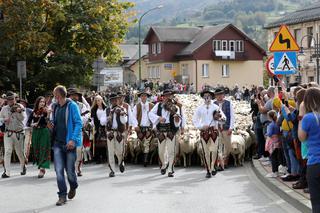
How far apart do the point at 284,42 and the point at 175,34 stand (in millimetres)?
68270

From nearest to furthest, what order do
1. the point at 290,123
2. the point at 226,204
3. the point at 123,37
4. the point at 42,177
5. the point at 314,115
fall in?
the point at 314,115 → the point at 226,204 → the point at 290,123 → the point at 42,177 → the point at 123,37

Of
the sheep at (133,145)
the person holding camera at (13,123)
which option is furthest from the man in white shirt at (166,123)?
the person holding camera at (13,123)

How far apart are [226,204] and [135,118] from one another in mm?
5938

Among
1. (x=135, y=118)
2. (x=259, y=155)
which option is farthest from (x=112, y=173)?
(x=259, y=155)

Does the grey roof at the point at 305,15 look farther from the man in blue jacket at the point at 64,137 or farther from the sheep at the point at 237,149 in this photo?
the man in blue jacket at the point at 64,137

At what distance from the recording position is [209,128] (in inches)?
578

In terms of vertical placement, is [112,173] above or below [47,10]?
below

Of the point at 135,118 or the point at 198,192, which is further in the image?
the point at 135,118

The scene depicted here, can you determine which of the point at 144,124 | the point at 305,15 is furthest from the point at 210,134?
the point at 305,15

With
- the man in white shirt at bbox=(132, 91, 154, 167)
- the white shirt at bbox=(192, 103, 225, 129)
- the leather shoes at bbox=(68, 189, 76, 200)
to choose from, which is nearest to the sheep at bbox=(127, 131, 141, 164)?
the man in white shirt at bbox=(132, 91, 154, 167)

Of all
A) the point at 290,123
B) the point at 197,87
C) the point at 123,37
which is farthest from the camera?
the point at 197,87

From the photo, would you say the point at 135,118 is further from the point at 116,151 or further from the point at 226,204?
the point at 226,204

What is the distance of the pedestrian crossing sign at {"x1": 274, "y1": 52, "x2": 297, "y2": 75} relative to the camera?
47.5 feet

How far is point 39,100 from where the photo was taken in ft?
48.2
